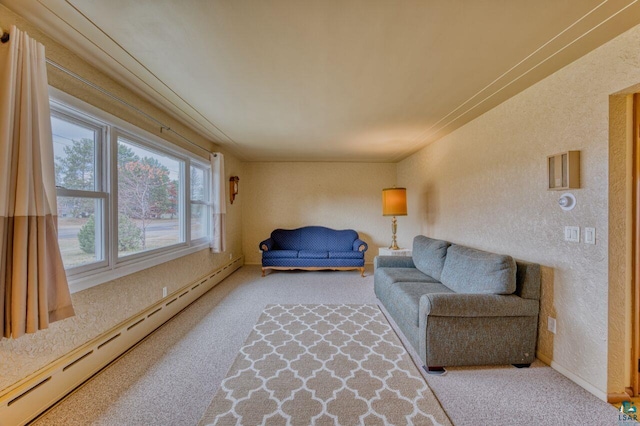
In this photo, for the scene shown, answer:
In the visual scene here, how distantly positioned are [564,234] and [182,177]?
406cm

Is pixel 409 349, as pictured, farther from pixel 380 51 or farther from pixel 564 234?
pixel 380 51

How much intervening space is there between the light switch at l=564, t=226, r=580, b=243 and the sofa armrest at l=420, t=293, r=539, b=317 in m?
0.56

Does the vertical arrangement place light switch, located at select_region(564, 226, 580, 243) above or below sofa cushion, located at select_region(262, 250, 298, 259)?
above

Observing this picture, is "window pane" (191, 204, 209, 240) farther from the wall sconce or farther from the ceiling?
the ceiling

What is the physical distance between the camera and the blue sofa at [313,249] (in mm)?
4930

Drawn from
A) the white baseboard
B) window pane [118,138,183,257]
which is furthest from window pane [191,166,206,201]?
the white baseboard

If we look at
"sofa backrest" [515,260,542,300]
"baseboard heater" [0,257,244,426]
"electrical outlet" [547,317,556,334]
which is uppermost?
"sofa backrest" [515,260,542,300]

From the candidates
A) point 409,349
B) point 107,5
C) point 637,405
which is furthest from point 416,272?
point 107,5

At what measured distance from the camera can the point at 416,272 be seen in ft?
10.7

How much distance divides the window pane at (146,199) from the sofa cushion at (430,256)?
3.19m

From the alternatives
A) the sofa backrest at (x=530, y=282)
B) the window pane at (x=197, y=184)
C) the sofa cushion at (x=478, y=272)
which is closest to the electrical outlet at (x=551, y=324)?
the sofa backrest at (x=530, y=282)

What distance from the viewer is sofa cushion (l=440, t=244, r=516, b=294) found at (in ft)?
6.76

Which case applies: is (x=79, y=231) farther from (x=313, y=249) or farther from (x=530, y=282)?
(x=313, y=249)

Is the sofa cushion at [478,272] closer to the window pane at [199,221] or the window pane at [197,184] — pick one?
the window pane at [199,221]
